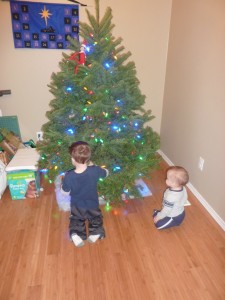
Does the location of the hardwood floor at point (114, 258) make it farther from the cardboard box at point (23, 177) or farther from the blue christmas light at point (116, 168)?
the blue christmas light at point (116, 168)

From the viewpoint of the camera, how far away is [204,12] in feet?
7.00

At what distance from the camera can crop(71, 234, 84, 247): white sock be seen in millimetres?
1791

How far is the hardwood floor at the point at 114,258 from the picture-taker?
4.88 feet

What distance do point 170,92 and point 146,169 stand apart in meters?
1.35

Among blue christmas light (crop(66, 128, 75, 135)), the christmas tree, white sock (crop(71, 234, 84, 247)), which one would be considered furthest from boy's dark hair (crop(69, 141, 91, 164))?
white sock (crop(71, 234, 84, 247))

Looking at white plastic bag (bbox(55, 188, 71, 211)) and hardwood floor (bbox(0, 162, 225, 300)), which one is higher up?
white plastic bag (bbox(55, 188, 71, 211))

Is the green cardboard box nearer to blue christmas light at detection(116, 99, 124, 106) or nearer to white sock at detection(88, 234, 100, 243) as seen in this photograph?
white sock at detection(88, 234, 100, 243)

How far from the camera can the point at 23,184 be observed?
90.9 inches

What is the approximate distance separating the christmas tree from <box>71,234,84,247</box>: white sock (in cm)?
47

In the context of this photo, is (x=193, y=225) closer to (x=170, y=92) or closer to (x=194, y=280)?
(x=194, y=280)

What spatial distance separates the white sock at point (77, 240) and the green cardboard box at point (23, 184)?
30.5 inches

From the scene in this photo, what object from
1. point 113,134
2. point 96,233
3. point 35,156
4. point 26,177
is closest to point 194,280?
point 96,233

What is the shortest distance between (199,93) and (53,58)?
1816 mm

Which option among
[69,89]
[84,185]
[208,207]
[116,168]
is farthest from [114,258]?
[69,89]
